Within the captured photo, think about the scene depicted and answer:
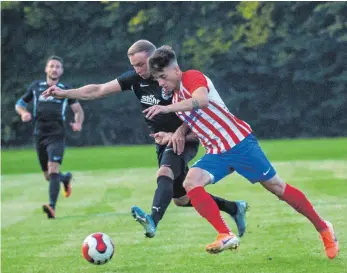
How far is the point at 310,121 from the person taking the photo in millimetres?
40000

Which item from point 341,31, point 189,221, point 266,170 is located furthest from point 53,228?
point 341,31

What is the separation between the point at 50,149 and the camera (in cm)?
1259

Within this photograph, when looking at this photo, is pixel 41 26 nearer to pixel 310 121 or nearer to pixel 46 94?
pixel 310 121

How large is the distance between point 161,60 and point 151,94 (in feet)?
3.79

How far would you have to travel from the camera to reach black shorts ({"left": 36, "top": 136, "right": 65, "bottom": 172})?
1254cm

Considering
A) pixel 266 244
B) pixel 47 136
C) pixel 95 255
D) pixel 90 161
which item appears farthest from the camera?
pixel 90 161

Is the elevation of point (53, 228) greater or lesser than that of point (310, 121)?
greater

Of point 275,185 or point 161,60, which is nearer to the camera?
point 161,60

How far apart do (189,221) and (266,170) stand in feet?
11.6

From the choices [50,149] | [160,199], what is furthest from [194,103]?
[50,149]

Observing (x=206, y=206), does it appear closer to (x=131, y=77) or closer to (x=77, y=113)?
(x=131, y=77)

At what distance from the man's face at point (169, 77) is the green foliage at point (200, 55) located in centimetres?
3269

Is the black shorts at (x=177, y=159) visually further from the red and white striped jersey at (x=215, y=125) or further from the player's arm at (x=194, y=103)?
the player's arm at (x=194, y=103)

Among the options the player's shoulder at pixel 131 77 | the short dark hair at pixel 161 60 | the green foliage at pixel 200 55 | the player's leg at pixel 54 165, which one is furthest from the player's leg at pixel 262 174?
the green foliage at pixel 200 55
